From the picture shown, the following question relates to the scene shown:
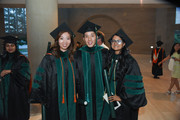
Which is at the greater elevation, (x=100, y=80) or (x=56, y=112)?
(x=100, y=80)

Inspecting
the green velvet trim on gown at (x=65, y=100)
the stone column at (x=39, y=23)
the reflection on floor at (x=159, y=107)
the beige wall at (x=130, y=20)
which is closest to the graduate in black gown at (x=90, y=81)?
the green velvet trim on gown at (x=65, y=100)

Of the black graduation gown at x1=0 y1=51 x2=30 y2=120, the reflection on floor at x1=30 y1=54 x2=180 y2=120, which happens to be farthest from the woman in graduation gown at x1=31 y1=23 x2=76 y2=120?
the reflection on floor at x1=30 y1=54 x2=180 y2=120

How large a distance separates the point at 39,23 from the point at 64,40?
232 cm

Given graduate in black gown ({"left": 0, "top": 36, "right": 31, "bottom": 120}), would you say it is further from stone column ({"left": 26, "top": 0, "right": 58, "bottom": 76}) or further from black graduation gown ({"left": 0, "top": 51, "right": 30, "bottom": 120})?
stone column ({"left": 26, "top": 0, "right": 58, "bottom": 76})

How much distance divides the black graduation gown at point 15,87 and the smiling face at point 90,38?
1.60 m

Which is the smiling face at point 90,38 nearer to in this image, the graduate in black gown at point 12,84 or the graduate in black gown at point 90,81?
the graduate in black gown at point 90,81

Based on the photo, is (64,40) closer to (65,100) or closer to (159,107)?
(65,100)

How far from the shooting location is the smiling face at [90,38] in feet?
7.43

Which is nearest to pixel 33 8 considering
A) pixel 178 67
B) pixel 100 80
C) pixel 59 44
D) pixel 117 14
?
pixel 59 44

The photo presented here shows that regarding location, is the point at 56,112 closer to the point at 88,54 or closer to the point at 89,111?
the point at 89,111

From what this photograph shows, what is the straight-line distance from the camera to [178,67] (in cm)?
507

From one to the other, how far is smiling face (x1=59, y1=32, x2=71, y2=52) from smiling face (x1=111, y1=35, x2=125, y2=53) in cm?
67

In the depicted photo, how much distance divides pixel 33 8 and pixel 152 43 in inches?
667

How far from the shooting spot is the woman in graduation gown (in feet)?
7.05
